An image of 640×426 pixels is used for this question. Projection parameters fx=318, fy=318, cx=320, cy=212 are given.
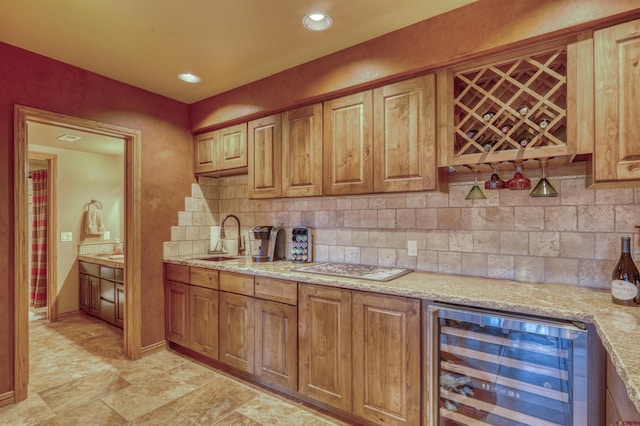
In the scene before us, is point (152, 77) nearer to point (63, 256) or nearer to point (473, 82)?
point (473, 82)

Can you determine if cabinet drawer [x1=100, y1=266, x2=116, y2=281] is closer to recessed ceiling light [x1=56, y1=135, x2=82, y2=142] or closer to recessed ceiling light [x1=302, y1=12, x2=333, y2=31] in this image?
recessed ceiling light [x1=56, y1=135, x2=82, y2=142]

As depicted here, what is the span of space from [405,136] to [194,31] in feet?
5.10

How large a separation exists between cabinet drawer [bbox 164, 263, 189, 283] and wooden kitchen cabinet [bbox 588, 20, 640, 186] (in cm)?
309

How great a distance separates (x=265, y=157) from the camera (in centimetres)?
282

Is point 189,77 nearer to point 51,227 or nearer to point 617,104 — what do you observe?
point 617,104

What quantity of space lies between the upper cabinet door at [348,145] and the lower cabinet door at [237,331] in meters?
1.14

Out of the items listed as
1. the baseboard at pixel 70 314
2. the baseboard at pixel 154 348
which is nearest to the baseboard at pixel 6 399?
the baseboard at pixel 154 348

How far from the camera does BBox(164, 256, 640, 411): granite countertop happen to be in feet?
3.44

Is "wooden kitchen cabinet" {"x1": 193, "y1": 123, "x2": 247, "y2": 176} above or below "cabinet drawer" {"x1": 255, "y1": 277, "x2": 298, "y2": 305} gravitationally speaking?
above

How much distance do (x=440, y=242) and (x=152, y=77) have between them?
276cm

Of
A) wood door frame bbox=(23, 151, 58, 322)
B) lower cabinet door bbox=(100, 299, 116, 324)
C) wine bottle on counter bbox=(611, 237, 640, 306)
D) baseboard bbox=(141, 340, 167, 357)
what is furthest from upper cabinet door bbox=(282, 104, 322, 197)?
wood door frame bbox=(23, 151, 58, 322)

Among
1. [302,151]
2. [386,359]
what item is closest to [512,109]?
[302,151]

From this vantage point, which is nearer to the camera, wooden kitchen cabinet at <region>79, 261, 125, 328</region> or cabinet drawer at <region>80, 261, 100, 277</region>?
wooden kitchen cabinet at <region>79, 261, 125, 328</region>

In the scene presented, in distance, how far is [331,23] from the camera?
200cm
